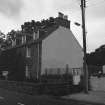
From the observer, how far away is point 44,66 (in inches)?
1362

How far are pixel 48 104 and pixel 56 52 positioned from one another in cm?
2141

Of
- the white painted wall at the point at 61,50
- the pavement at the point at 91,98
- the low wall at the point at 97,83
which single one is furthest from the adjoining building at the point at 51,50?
the pavement at the point at 91,98

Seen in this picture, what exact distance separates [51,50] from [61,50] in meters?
2.48

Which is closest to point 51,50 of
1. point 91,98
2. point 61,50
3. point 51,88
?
point 61,50

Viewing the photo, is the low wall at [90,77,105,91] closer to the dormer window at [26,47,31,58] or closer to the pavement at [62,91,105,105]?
the pavement at [62,91,105,105]

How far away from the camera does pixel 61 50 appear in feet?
124

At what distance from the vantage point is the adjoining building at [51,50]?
3469 centimetres

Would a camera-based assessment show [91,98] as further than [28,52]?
No

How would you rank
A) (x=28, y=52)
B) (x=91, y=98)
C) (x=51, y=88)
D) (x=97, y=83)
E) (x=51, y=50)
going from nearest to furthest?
1. (x=91, y=98)
2. (x=51, y=88)
3. (x=97, y=83)
4. (x=51, y=50)
5. (x=28, y=52)

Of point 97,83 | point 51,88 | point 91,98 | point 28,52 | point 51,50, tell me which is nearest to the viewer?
point 91,98

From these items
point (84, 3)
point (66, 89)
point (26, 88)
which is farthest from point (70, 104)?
point (84, 3)

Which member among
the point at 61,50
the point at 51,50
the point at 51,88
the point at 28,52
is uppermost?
A: the point at 61,50

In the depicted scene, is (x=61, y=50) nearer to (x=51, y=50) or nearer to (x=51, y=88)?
(x=51, y=50)

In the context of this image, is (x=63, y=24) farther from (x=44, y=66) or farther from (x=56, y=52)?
(x=44, y=66)
